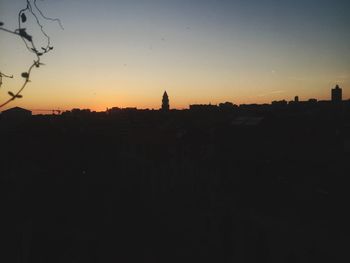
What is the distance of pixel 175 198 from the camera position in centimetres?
961

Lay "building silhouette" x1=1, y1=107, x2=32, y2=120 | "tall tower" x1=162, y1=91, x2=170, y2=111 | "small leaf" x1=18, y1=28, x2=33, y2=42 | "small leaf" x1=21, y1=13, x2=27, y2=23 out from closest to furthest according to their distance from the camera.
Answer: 1. "small leaf" x1=18, y1=28, x2=33, y2=42
2. "small leaf" x1=21, y1=13, x2=27, y2=23
3. "building silhouette" x1=1, y1=107, x2=32, y2=120
4. "tall tower" x1=162, y1=91, x2=170, y2=111

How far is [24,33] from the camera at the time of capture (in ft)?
6.15

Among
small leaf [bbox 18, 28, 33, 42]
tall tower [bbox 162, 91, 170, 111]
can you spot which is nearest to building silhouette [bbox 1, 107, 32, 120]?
small leaf [bbox 18, 28, 33, 42]

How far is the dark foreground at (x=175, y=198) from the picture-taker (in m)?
5.66

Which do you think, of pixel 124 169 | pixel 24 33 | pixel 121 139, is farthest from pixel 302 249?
pixel 121 139

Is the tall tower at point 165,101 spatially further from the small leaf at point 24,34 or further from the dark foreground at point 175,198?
the small leaf at point 24,34

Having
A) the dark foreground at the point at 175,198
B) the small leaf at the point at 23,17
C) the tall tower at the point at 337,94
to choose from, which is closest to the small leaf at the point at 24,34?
the small leaf at the point at 23,17

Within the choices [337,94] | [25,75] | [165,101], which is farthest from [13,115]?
[165,101]

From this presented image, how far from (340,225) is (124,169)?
28.3ft

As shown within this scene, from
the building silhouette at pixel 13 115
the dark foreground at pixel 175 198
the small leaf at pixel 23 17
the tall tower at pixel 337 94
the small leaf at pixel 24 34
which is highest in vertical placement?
the tall tower at pixel 337 94

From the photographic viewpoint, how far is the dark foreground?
5656 mm

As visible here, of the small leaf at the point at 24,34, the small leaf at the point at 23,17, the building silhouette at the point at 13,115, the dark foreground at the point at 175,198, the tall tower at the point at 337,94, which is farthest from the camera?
the tall tower at the point at 337,94

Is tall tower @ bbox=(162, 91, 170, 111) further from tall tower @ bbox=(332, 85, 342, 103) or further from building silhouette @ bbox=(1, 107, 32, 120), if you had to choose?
building silhouette @ bbox=(1, 107, 32, 120)

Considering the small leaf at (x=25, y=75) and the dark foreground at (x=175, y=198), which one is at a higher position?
the small leaf at (x=25, y=75)
